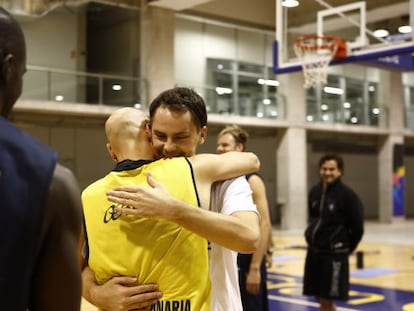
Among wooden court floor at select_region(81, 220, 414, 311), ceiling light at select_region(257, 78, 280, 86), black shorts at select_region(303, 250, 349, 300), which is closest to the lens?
black shorts at select_region(303, 250, 349, 300)

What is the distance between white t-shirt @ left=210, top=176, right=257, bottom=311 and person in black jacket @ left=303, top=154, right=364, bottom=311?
13.2 feet

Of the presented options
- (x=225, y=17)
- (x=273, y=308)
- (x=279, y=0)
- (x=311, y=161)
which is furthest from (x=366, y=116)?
(x=273, y=308)

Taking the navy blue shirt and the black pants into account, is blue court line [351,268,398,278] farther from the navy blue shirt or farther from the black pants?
the navy blue shirt

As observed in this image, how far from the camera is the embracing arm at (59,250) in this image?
3.84 ft

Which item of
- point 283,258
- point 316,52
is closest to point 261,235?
point 316,52

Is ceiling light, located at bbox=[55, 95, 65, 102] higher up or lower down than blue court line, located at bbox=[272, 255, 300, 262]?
higher up

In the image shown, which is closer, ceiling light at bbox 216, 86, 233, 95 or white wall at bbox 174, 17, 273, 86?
white wall at bbox 174, 17, 273, 86

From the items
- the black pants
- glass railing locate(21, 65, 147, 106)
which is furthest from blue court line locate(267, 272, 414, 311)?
glass railing locate(21, 65, 147, 106)

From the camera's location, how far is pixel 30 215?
1141 millimetres

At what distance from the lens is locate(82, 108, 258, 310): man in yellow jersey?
1.90 meters

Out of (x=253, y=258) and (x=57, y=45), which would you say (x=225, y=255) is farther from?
(x=57, y=45)

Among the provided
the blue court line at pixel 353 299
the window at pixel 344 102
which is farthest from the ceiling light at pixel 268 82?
the blue court line at pixel 353 299

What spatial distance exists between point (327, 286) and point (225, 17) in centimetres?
1400

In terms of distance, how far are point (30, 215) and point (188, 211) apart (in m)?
0.75
